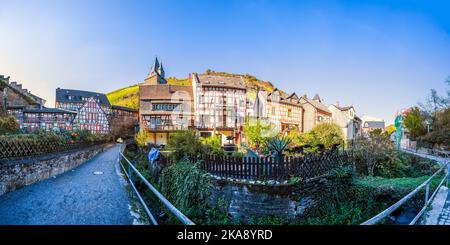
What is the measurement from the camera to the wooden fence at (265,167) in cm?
392

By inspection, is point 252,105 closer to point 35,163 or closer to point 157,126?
point 35,163

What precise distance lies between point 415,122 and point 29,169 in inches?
281

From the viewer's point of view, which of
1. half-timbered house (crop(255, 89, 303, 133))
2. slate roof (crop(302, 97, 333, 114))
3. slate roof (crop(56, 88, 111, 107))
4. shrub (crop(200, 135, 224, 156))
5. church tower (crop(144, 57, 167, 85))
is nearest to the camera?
slate roof (crop(302, 97, 333, 114))

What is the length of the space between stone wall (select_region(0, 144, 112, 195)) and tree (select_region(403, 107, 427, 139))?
6.45m

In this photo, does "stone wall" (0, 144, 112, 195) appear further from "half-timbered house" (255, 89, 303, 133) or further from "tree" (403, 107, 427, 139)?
"tree" (403, 107, 427, 139)

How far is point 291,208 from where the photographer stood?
3.52m

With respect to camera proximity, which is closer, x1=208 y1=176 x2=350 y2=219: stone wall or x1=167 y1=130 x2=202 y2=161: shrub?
x1=208 y1=176 x2=350 y2=219: stone wall

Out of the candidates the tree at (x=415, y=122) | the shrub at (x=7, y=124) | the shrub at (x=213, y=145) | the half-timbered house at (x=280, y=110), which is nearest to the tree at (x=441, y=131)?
the tree at (x=415, y=122)

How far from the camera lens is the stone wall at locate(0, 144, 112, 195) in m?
3.51

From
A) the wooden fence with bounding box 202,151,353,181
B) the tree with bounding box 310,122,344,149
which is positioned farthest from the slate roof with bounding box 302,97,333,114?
the wooden fence with bounding box 202,151,353,181

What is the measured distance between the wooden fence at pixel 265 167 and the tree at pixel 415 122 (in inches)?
60.2

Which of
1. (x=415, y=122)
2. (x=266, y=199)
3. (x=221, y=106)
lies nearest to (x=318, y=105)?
(x=415, y=122)

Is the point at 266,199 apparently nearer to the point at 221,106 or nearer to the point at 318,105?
the point at 318,105

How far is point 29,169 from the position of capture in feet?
13.8
